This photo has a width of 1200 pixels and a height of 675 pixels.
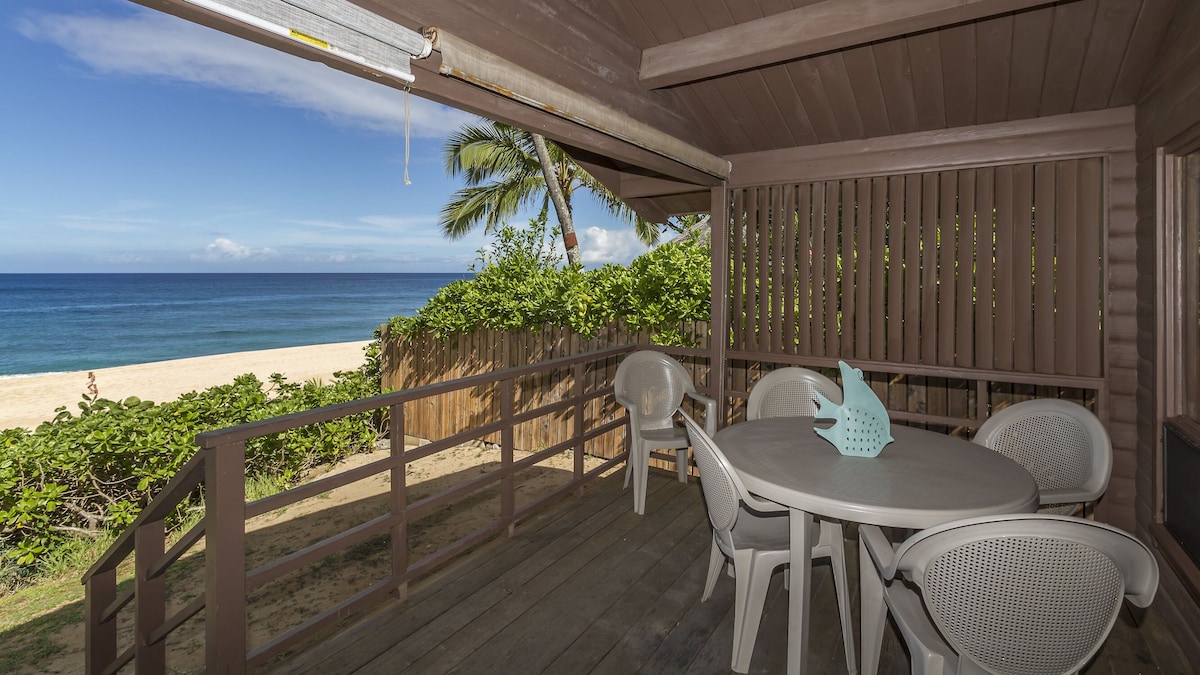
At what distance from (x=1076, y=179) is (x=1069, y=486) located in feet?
5.05

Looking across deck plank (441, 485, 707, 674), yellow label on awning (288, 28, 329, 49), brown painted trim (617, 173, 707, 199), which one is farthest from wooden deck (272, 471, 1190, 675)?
brown painted trim (617, 173, 707, 199)

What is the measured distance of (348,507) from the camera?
15.4ft

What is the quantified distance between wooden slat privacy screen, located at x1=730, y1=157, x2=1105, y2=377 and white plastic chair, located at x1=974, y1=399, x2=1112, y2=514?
0.76 metres

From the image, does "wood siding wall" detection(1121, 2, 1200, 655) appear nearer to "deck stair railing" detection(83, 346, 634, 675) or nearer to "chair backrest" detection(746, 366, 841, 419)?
"chair backrest" detection(746, 366, 841, 419)

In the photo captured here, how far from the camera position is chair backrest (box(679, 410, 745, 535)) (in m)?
1.72

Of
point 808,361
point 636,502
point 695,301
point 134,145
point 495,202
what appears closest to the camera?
point 636,502

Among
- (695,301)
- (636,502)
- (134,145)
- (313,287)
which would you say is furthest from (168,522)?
(313,287)

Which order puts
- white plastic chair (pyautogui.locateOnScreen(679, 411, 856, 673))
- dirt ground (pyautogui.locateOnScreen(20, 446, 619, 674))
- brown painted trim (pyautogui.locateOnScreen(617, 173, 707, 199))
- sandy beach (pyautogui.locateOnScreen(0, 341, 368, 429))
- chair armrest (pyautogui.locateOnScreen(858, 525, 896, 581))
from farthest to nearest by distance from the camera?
sandy beach (pyautogui.locateOnScreen(0, 341, 368, 429))
brown painted trim (pyautogui.locateOnScreen(617, 173, 707, 199))
dirt ground (pyautogui.locateOnScreen(20, 446, 619, 674))
white plastic chair (pyautogui.locateOnScreen(679, 411, 856, 673))
chair armrest (pyautogui.locateOnScreen(858, 525, 896, 581))

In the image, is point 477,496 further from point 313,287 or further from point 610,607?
point 313,287

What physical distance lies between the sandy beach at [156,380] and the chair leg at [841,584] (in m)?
10.3

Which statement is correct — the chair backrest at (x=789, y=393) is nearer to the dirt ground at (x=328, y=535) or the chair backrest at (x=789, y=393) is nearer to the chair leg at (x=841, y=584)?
the chair leg at (x=841, y=584)

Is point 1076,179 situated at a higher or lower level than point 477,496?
higher

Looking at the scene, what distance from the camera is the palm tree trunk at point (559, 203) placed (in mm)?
8539

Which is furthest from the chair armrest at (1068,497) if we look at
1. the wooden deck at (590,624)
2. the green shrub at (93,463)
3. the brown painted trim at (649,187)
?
the green shrub at (93,463)
